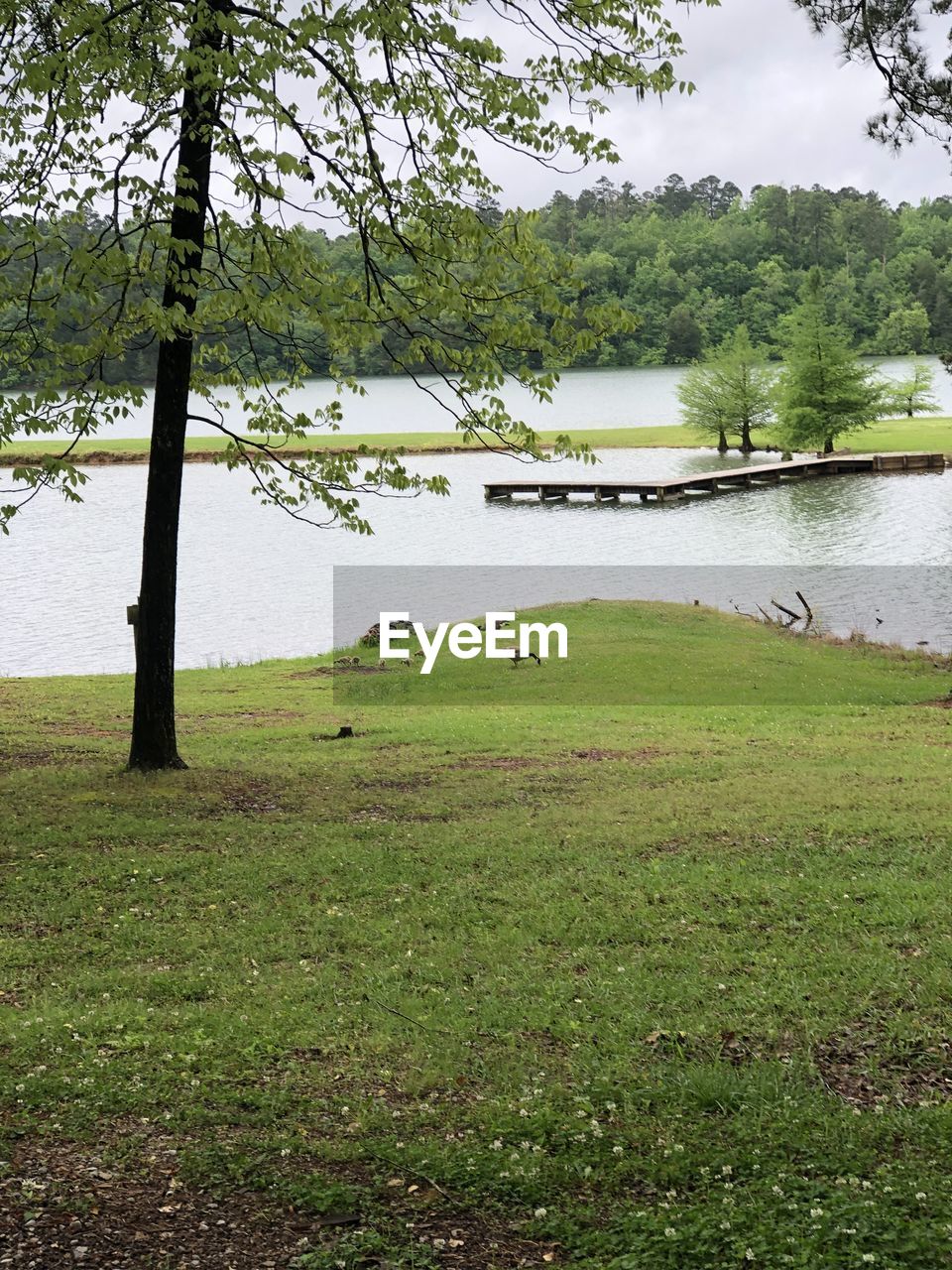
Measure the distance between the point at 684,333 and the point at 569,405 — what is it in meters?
24.5

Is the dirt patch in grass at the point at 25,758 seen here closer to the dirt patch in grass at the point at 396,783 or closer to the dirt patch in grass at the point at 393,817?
the dirt patch in grass at the point at 396,783

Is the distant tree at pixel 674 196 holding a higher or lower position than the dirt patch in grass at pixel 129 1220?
higher

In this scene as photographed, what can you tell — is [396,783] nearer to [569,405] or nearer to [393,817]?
[393,817]

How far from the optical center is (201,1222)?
16.4 ft

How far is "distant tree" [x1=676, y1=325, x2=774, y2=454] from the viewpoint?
79.7 metres

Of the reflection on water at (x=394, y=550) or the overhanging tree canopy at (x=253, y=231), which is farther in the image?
the reflection on water at (x=394, y=550)

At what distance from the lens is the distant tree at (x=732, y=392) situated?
79688 mm

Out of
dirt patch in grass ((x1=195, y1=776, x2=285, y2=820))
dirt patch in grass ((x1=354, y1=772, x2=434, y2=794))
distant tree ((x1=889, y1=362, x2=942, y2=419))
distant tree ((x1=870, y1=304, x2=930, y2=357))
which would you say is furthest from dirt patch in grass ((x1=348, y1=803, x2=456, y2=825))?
distant tree ((x1=870, y1=304, x2=930, y2=357))

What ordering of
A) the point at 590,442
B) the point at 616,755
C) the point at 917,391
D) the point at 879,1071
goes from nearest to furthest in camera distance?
the point at 879,1071
the point at 616,755
the point at 590,442
the point at 917,391

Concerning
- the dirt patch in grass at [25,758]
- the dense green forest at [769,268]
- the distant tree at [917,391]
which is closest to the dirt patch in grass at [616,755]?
the dirt patch in grass at [25,758]

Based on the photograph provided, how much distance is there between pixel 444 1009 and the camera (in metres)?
7.32

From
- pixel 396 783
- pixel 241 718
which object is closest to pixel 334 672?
pixel 241 718

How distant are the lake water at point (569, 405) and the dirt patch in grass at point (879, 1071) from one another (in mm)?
86693

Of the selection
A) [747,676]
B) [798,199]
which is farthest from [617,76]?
[798,199]
